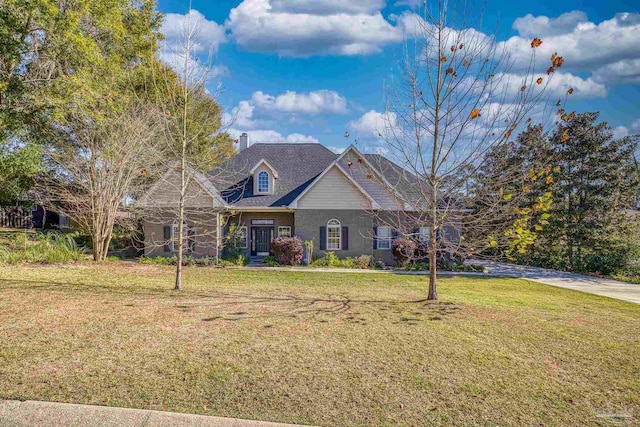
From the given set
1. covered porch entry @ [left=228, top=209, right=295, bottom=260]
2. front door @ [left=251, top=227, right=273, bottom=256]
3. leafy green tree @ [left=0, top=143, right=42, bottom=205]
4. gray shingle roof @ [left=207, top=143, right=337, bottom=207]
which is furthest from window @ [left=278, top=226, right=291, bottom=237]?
leafy green tree @ [left=0, top=143, right=42, bottom=205]

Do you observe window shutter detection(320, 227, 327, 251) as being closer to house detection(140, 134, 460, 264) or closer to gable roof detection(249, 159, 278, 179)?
house detection(140, 134, 460, 264)

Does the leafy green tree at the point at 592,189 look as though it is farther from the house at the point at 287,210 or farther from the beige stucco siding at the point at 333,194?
the beige stucco siding at the point at 333,194

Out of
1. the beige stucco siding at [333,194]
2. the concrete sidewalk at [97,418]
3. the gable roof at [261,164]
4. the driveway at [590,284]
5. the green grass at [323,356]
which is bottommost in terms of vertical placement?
the driveway at [590,284]

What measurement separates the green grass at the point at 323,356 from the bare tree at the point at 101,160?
22.9 feet

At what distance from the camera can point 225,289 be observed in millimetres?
10820

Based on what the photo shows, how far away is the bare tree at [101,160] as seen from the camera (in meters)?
15.8

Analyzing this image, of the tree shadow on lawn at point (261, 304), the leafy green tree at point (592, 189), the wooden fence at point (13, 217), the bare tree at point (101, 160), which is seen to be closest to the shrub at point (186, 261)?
the bare tree at point (101, 160)

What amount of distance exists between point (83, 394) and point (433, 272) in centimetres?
735

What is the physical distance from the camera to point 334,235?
Answer: 2070 cm

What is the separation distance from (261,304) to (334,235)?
1226cm

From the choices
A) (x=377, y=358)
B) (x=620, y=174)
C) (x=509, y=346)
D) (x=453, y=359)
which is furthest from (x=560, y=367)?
(x=620, y=174)

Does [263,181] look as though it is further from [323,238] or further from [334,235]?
[334,235]

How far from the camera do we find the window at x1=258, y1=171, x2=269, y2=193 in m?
21.6

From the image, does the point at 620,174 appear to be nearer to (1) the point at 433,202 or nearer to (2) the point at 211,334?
(1) the point at 433,202
